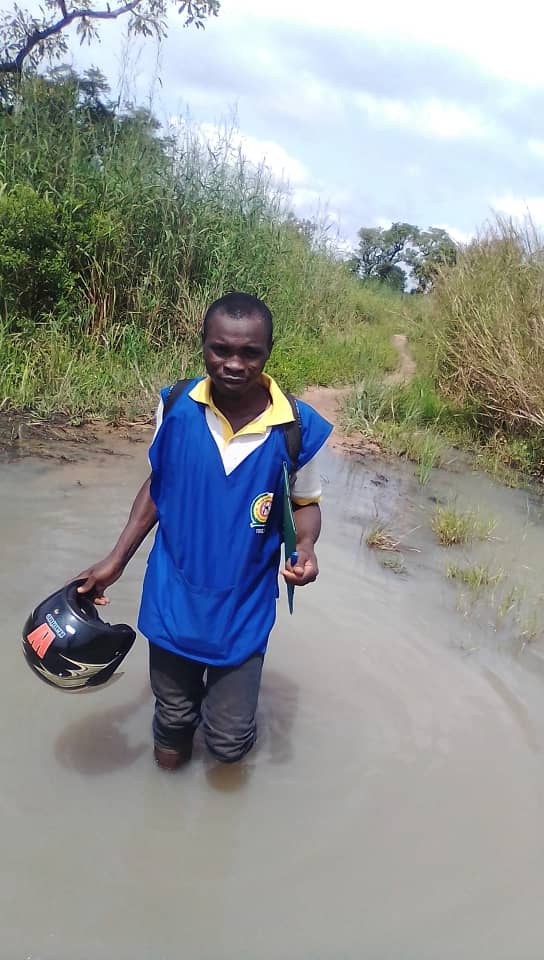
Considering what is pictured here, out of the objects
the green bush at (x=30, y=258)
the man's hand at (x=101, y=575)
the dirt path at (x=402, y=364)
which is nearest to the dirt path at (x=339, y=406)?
the dirt path at (x=402, y=364)

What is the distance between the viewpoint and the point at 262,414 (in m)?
1.80

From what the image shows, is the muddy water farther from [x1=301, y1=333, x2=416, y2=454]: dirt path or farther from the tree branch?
the tree branch

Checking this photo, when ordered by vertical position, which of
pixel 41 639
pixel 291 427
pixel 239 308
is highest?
pixel 239 308

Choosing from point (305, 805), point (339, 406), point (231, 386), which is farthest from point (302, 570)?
point (339, 406)

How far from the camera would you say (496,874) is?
1.92 m

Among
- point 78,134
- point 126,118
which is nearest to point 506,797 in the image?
point 78,134

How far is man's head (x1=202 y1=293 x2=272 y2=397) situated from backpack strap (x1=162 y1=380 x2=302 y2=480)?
0.44 feet

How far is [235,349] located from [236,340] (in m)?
0.02

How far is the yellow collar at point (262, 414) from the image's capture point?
5.82 feet

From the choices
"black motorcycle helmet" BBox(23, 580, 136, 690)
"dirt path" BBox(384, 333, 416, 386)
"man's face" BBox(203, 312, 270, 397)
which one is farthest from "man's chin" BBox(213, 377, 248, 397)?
"dirt path" BBox(384, 333, 416, 386)

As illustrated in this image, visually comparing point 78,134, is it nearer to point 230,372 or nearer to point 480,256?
point 480,256

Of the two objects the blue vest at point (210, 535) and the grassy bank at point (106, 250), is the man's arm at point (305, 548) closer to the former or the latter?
the blue vest at point (210, 535)

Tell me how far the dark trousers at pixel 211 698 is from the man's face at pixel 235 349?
0.75m

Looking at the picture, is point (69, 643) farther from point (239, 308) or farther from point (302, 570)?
point (239, 308)
